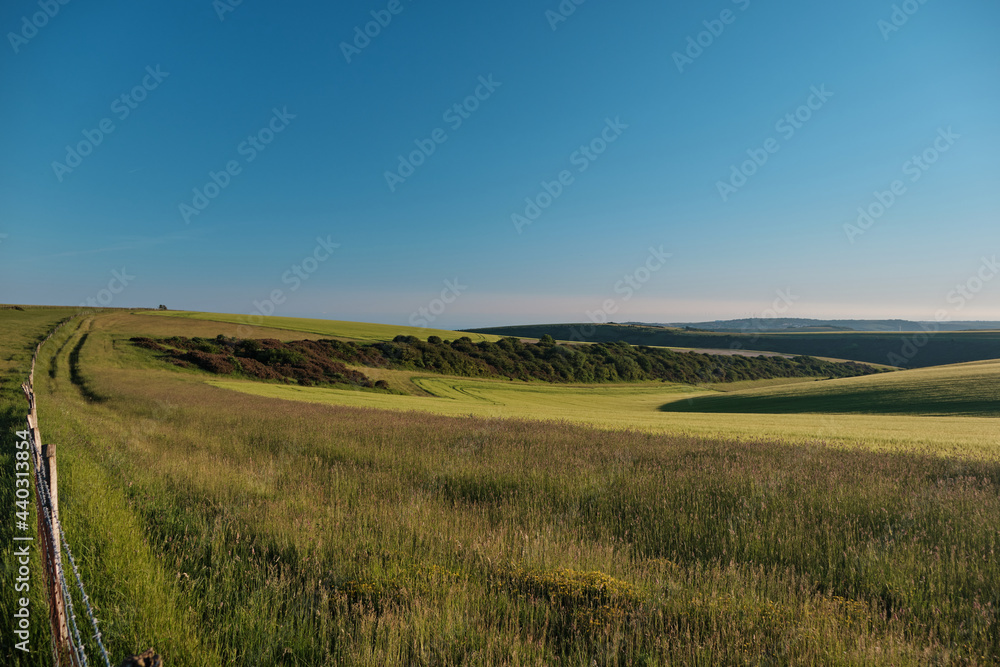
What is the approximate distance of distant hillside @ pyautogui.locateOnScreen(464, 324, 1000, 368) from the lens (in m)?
108

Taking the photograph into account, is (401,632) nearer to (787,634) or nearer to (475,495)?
(787,634)

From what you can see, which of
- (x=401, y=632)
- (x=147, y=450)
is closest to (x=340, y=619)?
(x=401, y=632)

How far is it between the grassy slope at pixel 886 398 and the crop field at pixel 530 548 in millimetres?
21507

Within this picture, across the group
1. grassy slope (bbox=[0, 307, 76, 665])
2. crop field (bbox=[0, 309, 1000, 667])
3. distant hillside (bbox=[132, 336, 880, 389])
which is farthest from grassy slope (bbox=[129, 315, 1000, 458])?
grassy slope (bbox=[0, 307, 76, 665])

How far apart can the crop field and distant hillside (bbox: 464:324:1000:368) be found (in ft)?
381

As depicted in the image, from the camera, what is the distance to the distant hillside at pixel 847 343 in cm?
10794

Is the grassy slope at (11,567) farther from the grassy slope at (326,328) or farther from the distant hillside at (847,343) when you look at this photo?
the distant hillside at (847,343)

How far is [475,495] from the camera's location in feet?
24.4

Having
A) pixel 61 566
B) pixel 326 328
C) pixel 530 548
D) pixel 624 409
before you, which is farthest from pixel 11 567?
pixel 326 328

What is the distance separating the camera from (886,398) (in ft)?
104

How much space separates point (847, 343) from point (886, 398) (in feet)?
420

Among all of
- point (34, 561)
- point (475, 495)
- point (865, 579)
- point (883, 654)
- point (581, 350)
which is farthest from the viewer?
point (581, 350)

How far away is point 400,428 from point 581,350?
5594cm

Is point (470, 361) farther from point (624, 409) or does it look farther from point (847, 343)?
point (847, 343)
